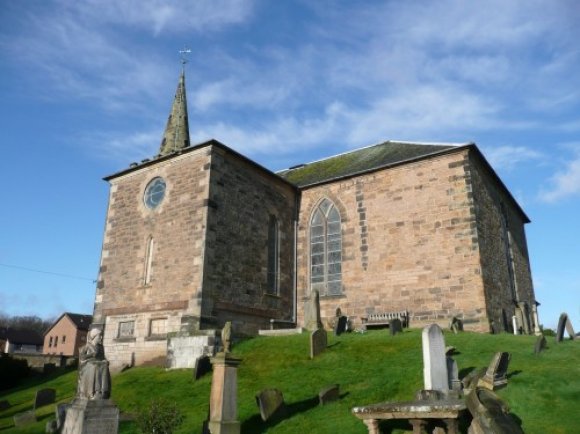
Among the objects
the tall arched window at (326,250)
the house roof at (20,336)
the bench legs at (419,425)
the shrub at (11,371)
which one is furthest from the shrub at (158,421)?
the house roof at (20,336)

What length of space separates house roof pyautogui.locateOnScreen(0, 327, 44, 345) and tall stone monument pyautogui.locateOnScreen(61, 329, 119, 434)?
6988cm

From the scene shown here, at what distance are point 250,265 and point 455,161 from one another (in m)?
9.42

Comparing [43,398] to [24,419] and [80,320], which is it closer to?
[24,419]

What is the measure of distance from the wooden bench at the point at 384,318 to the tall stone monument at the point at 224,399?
9176 mm

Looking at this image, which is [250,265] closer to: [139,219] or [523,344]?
[139,219]

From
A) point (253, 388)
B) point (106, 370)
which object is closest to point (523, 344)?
point (253, 388)

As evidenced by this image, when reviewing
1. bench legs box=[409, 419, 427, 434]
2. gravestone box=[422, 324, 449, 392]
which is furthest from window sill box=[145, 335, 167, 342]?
bench legs box=[409, 419, 427, 434]

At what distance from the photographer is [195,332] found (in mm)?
15820

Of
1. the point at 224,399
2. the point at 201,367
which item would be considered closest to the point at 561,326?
the point at 224,399

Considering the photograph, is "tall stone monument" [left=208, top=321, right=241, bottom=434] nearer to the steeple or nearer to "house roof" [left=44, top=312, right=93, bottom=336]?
the steeple

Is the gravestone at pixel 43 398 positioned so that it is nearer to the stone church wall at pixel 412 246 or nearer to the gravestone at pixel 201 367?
the gravestone at pixel 201 367

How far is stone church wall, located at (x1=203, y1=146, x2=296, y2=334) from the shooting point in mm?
18047

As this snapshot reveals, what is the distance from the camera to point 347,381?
38.7 feet

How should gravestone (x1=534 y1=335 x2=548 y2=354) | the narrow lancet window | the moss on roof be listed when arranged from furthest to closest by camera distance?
the moss on roof
the narrow lancet window
gravestone (x1=534 y1=335 x2=548 y2=354)
